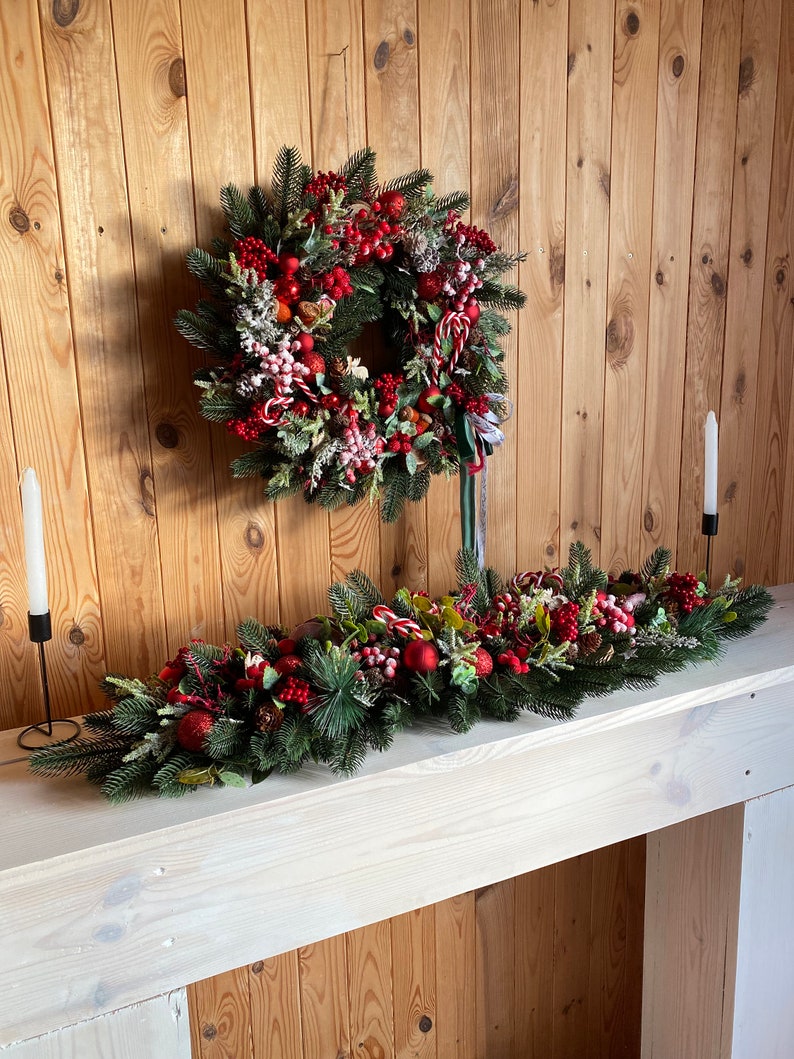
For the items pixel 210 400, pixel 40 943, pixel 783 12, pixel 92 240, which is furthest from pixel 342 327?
pixel 783 12

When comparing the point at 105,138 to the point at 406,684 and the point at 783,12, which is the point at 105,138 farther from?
the point at 783,12

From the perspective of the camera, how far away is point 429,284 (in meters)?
1.17

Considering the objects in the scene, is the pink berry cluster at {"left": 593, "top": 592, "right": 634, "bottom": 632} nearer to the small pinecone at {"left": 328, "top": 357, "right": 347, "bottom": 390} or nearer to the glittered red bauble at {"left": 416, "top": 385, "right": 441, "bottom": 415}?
the glittered red bauble at {"left": 416, "top": 385, "right": 441, "bottom": 415}

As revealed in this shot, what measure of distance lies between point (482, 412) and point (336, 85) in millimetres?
515

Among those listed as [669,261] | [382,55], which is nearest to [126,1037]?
[382,55]

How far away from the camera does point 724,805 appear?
132cm

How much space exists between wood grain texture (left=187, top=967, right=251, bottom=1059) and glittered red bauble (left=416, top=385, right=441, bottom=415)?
3.15 feet

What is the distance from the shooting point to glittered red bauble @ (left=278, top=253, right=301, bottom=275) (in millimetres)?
1076

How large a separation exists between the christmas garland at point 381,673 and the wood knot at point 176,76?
0.69m

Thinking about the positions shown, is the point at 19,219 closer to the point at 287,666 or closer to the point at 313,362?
the point at 313,362

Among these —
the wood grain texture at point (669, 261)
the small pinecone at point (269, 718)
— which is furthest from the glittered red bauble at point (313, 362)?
the wood grain texture at point (669, 261)

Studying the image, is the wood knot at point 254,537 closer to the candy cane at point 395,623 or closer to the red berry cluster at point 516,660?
the candy cane at point 395,623

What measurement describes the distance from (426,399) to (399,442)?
0.08 m

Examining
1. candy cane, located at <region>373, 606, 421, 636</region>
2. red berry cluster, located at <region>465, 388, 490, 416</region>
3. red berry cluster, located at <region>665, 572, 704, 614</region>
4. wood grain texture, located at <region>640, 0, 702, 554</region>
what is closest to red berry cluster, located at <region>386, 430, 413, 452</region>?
red berry cluster, located at <region>465, 388, 490, 416</region>
